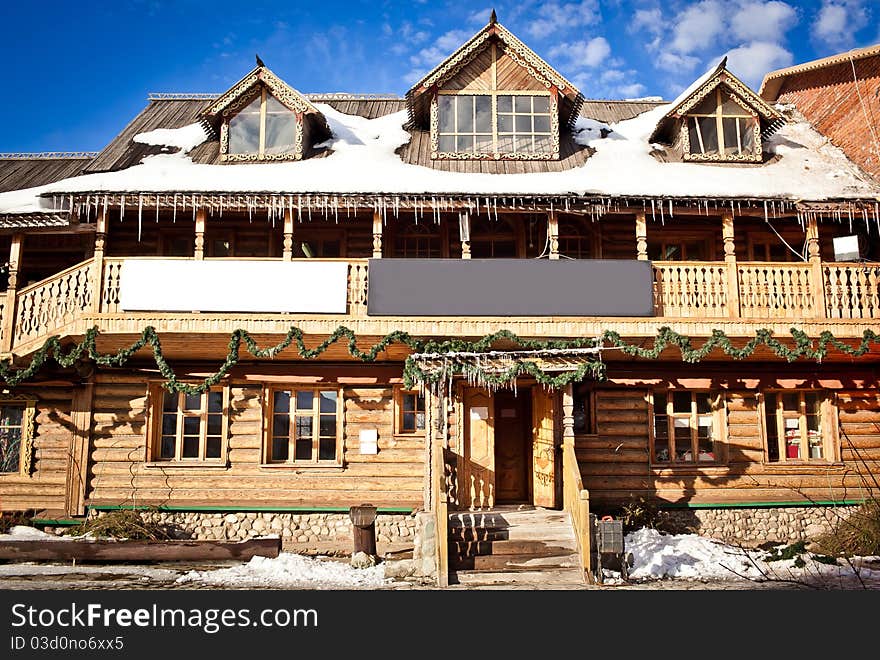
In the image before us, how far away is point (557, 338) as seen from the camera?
14.4m

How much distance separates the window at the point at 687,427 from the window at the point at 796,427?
117 centimetres

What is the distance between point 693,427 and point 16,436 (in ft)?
47.8

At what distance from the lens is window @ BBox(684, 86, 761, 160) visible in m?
17.3

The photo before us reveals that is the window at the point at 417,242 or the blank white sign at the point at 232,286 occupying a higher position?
the window at the point at 417,242

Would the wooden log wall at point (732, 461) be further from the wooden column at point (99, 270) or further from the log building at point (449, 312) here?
the wooden column at point (99, 270)

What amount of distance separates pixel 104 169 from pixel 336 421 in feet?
24.6

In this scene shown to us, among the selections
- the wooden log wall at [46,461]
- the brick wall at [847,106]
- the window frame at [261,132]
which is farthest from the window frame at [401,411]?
the brick wall at [847,106]

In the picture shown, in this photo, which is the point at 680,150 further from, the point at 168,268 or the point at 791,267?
the point at 168,268

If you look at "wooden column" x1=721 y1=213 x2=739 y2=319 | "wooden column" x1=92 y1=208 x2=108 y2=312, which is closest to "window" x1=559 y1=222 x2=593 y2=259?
"wooden column" x1=721 y1=213 x2=739 y2=319

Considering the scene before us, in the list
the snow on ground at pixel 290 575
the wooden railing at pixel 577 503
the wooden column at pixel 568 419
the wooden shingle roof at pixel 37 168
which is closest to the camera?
the snow on ground at pixel 290 575

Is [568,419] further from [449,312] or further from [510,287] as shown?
[449,312]

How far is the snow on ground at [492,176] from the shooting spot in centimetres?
1502

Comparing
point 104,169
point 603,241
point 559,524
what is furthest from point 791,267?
point 104,169

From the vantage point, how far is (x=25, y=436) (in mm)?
16078
